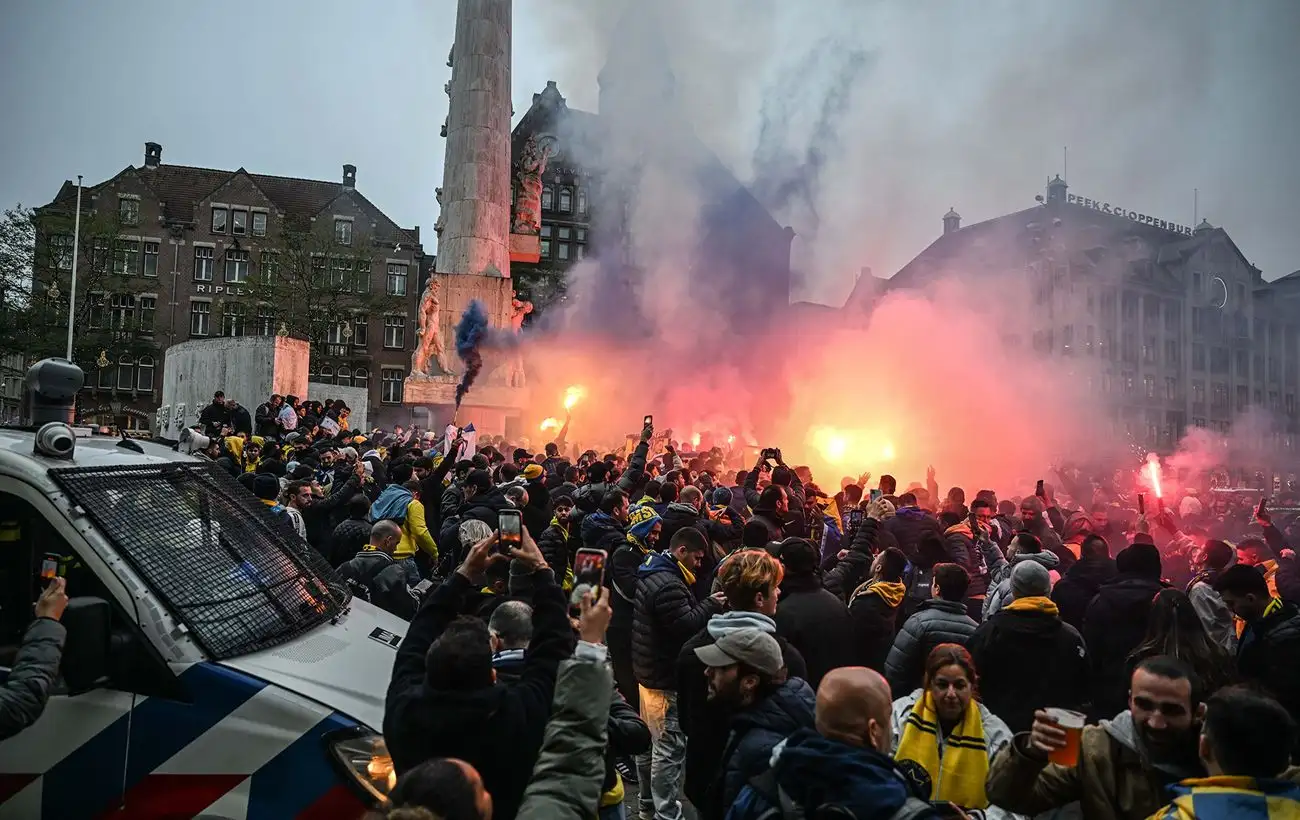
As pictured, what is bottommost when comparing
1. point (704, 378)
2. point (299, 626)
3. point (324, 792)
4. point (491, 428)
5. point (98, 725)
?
point (324, 792)

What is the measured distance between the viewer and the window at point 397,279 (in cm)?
4375

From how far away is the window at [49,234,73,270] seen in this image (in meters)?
36.0

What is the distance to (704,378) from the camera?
107ft

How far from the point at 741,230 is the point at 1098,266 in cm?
2130

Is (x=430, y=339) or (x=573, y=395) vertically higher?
(x=430, y=339)

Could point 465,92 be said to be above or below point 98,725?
above

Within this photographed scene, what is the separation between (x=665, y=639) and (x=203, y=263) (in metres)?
44.0

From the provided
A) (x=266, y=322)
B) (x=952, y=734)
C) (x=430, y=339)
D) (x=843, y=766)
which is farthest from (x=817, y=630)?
(x=266, y=322)

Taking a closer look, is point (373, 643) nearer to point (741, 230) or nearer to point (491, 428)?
point (491, 428)

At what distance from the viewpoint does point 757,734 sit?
9.25 feet

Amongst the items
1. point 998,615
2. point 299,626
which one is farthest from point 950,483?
point 299,626

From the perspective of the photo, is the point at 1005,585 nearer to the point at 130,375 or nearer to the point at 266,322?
the point at 266,322

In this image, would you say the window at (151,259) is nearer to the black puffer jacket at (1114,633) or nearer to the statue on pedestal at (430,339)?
the statue on pedestal at (430,339)

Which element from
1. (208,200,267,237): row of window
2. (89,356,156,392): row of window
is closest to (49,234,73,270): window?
(89,356,156,392): row of window
